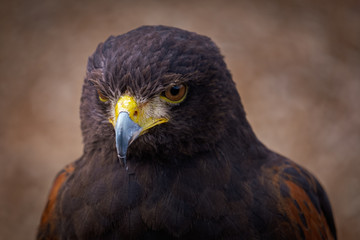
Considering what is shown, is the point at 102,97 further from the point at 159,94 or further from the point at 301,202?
the point at 301,202

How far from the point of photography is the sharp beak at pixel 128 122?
2.14 metres

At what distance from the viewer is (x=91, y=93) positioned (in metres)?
2.56

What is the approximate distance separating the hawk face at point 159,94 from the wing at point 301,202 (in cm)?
54

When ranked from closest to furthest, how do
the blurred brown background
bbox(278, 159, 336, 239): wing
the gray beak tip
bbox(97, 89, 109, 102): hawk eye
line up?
1. the gray beak tip
2. bbox(97, 89, 109, 102): hawk eye
3. bbox(278, 159, 336, 239): wing
4. the blurred brown background

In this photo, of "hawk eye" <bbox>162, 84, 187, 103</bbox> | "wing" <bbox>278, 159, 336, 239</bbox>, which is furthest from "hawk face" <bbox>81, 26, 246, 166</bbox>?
"wing" <bbox>278, 159, 336, 239</bbox>

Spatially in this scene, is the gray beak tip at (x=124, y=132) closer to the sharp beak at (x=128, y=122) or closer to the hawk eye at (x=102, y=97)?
the sharp beak at (x=128, y=122)

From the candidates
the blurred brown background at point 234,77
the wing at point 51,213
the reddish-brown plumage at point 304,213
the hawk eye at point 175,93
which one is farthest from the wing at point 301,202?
the blurred brown background at point 234,77

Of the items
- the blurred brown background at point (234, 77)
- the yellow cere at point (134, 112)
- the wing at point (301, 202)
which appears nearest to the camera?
the yellow cere at point (134, 112)

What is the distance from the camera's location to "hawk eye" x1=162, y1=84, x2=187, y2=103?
234cm

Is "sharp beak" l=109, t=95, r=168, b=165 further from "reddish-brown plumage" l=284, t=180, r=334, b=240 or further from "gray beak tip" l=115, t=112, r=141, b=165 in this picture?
"reddish-brown plumage" l=284, t=180, r=334, b=240

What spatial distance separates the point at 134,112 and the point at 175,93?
0.24m

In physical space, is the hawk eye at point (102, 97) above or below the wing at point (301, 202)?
above

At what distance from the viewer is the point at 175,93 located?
235 centimetres

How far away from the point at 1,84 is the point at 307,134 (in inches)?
176
